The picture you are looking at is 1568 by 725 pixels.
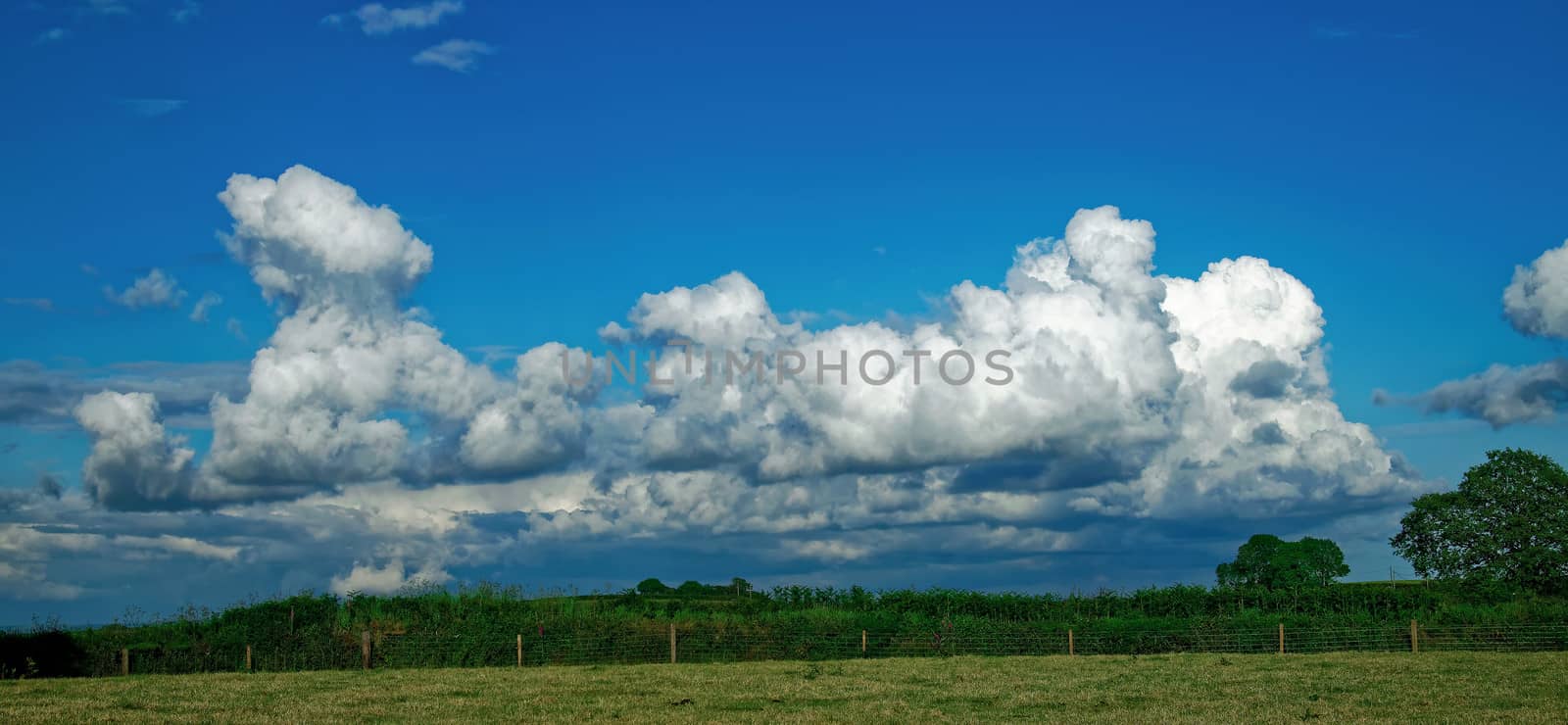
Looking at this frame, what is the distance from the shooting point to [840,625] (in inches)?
1855

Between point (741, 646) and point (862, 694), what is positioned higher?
point (862, 694)

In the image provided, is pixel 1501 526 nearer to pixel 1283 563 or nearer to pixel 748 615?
pixel 1283 563

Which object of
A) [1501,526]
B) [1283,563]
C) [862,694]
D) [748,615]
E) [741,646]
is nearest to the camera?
[862,694]

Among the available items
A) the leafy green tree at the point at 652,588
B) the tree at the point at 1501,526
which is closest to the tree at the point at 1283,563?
the tree at the point at 1501,526

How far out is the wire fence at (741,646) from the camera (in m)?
41.3

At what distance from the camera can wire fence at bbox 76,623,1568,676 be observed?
4131cm

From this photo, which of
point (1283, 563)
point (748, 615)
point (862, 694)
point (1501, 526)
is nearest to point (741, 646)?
point (748, 615)

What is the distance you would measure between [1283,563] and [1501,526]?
2510 centimetres

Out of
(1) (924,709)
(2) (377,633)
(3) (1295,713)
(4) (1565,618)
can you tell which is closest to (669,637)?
(2) (377,633)

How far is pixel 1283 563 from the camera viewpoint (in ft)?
303

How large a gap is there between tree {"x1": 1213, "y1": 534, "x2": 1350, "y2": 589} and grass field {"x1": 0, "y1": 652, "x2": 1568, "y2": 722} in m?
58.3

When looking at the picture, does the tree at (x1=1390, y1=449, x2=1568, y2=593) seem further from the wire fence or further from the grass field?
the grass field

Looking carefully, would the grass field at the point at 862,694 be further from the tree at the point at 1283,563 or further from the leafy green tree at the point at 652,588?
the tree at the point at 1283,563

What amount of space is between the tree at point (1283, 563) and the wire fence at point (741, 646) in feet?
154
